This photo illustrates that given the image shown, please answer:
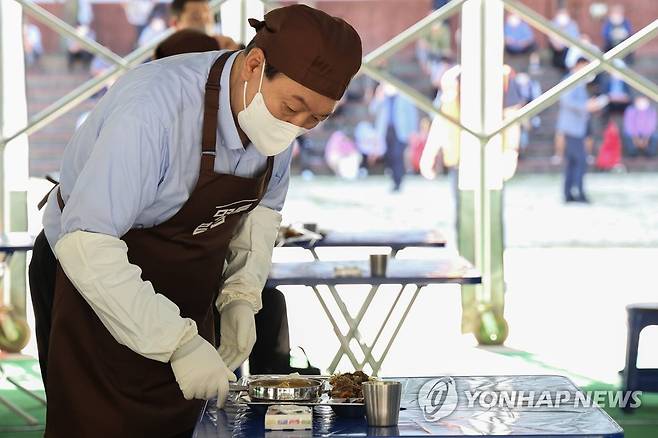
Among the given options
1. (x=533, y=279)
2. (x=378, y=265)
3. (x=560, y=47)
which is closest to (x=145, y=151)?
(x=378, y=265)

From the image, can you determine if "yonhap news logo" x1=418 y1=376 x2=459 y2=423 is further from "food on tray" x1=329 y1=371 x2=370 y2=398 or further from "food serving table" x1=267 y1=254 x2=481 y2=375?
"food serving table" x1=267 y1=254 x2=481 y2=375

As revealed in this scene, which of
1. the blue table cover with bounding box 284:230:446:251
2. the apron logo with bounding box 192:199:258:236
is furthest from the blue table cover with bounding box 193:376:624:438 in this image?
the blue table cover with bounding box 284:230:446:251

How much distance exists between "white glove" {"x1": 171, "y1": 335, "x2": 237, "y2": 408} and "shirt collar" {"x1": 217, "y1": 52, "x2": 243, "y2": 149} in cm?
35

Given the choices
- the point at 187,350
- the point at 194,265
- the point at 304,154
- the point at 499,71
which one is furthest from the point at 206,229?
the point at 304,154

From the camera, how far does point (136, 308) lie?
2.02m

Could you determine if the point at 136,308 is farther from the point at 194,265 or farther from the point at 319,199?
the point at 319,199

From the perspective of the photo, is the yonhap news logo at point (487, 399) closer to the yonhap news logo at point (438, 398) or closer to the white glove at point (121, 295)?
the yonhap news logo at point (438, 398)

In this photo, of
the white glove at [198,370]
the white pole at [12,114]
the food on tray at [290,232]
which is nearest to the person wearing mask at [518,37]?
the white pole at [12,114]

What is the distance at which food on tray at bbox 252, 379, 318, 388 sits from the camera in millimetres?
2189

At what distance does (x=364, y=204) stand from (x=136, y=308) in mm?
14345

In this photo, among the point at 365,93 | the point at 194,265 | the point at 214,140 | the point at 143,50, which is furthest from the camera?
the point at 365,93

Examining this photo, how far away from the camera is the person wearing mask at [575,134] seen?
1228 cm

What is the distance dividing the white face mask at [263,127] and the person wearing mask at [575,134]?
885cm

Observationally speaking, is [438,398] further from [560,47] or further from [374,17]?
[374,17]
